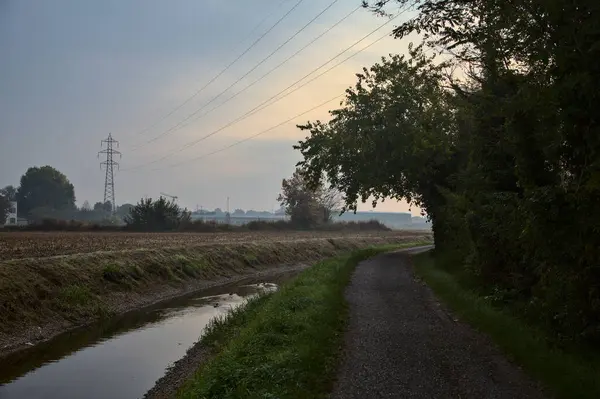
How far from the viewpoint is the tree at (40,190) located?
15725 centimetres

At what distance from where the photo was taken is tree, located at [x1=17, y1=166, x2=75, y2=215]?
15725cm

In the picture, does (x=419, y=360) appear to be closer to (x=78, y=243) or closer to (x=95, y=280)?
(x=95, y=280)

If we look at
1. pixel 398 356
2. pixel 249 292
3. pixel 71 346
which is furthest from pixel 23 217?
pixel 398 356

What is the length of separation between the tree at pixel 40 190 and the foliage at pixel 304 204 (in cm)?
8263

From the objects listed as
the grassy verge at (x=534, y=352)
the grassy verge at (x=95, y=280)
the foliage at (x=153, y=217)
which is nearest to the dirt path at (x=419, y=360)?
the grassy verge at (x=534, y=352)

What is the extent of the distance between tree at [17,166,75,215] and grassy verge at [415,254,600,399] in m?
157

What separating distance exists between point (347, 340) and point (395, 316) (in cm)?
351

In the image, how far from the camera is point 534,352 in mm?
11164

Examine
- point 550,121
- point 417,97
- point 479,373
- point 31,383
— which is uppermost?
point 417,97

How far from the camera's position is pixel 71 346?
18.5 metres

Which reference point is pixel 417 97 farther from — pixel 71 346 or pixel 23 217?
pixel 23 217

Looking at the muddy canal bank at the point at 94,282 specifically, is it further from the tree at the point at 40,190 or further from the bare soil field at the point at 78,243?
the tree at the point at 40,190

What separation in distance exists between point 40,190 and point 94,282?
145 meters

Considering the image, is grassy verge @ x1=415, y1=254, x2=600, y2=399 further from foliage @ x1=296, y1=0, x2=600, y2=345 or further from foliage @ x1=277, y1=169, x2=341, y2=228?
foliage @ x1=277, y1=169, x2=341, y2=228
